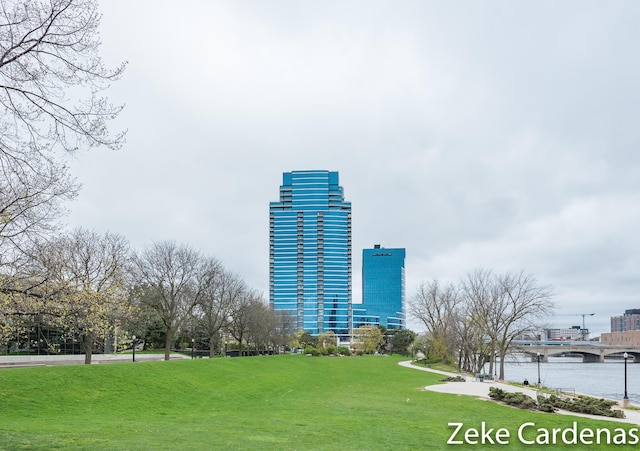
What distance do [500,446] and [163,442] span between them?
8940 millimetres

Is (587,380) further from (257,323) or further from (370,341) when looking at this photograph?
(370,341)

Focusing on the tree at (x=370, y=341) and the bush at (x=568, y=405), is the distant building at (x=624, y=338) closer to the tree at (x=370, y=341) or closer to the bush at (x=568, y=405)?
the tree at (x=370, y=341)

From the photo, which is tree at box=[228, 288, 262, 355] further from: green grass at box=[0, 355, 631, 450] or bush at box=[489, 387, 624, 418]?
bush at box=[489, 387, 624, 418]

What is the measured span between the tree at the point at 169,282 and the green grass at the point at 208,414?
17.8 m

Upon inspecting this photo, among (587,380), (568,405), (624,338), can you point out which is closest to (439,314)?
(587,380)

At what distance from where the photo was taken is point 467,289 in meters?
62.3

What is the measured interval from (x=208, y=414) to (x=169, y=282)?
33982 millimetres

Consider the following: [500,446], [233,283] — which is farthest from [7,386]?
[233,283]

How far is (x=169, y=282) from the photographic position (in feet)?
172

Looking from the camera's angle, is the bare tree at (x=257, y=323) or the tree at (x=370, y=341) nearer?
the bare tree at (x=257, y=323)

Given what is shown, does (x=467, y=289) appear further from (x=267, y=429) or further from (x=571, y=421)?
(x=267, y=429)

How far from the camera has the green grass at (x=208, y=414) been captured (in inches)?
506

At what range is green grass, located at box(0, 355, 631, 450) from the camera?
12852 mm

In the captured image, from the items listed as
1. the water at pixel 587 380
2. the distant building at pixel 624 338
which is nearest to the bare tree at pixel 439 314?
the water at pixel 587 380
